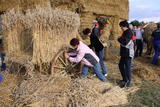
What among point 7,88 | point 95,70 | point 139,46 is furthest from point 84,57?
point 139,46

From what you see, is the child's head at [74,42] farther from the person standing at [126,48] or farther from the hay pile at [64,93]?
the person standing at [126,48]

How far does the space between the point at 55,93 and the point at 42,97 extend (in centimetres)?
33

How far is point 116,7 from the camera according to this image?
1948 centimetres

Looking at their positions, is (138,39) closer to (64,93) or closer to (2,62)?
(2,62)

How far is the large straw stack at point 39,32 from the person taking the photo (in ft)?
24.1

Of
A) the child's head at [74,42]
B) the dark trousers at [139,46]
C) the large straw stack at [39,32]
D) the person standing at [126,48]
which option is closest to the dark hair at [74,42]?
the child's head at [74,42]

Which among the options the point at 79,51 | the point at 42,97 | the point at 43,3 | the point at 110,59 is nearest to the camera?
the point at 42,97

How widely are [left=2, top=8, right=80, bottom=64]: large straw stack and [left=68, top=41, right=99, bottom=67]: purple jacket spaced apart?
50 cm

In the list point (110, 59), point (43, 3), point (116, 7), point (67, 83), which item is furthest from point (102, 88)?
→ point (116, 7)

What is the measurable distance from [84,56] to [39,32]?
47.8 inches

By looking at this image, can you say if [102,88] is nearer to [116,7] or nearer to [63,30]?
[63,30]

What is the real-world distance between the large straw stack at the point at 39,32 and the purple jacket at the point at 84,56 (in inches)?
19.8

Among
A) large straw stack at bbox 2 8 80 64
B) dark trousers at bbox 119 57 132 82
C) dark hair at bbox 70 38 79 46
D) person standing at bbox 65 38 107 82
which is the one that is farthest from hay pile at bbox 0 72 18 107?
dark trousers at bbox 119 57 132 82

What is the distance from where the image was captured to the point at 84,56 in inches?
290
